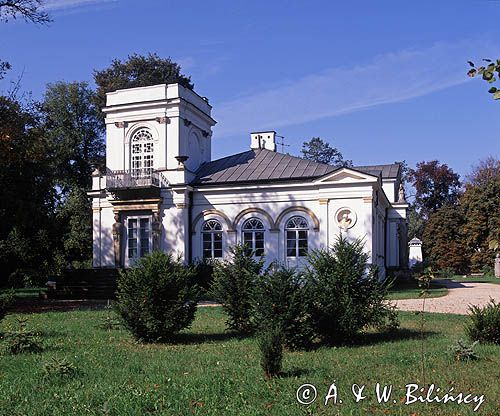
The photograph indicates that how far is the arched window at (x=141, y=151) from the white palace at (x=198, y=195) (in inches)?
2.0

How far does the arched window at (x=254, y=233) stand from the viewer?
26.5m

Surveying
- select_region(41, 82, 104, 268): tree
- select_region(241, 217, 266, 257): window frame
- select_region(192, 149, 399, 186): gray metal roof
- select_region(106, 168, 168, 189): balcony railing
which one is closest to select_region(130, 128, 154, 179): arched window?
select_region(106, 168, 168, 189): balcony railing

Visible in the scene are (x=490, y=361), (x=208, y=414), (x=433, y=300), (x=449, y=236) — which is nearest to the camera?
(x=208, y=414)

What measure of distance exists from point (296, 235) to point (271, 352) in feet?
60.5

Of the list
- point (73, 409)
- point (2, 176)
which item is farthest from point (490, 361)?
point (2, 176)

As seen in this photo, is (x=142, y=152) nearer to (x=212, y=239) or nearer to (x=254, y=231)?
(x=212, y=239)

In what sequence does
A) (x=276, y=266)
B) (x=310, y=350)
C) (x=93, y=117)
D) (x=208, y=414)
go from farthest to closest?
(x=93, y=117) → (x=276, y=266) → (x=310, y=350) → (x=208, y=414)

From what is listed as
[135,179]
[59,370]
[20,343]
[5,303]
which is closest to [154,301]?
[20,343]

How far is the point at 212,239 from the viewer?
89.5 feet

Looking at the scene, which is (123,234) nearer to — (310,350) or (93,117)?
(93,117)

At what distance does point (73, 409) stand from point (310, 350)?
5.07 meters

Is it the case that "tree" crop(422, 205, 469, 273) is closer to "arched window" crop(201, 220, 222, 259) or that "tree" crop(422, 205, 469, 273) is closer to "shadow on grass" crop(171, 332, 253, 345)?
"arched window" crop(201, 220, 222, 259)

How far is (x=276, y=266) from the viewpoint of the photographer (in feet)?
36.3

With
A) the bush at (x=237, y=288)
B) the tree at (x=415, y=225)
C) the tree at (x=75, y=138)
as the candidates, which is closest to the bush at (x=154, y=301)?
the bush at (x=237, y=288)
